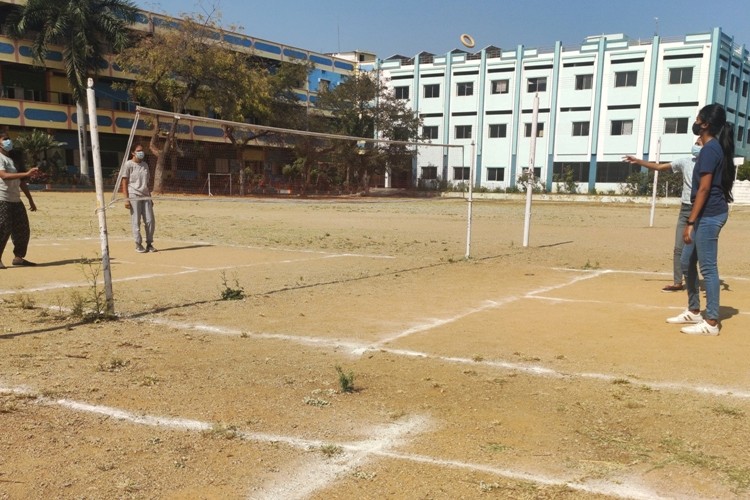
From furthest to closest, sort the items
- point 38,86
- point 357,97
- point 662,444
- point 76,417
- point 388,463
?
point 357,97, point 38,86, point 76,417, point 662,444, point 388,463

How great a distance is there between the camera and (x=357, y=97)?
5403 centimetres

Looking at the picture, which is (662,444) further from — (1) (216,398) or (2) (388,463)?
(1) (216,398)

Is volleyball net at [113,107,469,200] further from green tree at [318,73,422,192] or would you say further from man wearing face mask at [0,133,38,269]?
green tree at [318,73,422,192]

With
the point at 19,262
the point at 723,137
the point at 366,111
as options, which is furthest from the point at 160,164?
the point at 366,111

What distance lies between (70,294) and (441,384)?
5501 mm

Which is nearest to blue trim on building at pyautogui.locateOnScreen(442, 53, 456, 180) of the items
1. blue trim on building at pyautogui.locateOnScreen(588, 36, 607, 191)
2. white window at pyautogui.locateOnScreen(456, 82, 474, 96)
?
white window at pyautogui.locateOnScreen(456, 82, 474, 96)

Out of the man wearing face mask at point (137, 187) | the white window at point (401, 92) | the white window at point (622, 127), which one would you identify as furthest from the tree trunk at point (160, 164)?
the white window at point (401, 92)

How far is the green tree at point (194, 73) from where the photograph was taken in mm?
39906

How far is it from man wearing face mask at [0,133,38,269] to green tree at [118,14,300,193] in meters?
32.1

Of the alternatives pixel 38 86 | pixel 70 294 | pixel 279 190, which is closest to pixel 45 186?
pixel 38 86

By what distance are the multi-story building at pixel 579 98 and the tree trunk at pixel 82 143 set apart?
A: 27923mm

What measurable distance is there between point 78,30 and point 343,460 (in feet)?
151

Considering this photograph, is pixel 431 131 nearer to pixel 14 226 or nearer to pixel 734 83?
pixel 734 83

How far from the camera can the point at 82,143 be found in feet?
145
